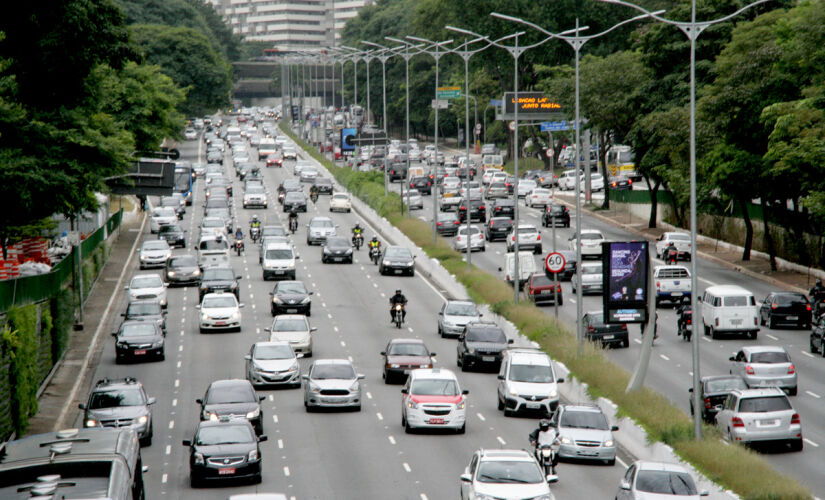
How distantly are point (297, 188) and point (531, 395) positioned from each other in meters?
61.7

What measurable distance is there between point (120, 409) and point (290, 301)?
1999 cm

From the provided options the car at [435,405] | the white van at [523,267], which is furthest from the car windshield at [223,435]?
the white van at [523,267]

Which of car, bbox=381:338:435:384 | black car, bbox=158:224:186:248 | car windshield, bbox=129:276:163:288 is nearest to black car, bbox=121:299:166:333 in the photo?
car windshield, bbox=129:276:163:288

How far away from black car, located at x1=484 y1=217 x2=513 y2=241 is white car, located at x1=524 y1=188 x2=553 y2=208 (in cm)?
1394

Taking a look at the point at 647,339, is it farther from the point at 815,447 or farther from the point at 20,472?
the point at 20,472

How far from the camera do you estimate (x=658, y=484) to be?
2222 centimetres

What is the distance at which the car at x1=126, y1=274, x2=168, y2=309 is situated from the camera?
5184 cm

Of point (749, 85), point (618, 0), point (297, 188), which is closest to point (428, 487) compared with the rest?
point (618, 0)

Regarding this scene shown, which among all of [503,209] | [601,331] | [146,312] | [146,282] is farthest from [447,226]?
[601,331]

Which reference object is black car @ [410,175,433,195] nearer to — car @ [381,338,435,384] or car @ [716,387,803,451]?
car @ [381,338,435,384]

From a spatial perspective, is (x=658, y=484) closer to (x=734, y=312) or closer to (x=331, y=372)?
(x=331, y=372)

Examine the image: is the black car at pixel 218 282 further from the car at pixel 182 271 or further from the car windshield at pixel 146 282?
the car at pixel 182 271

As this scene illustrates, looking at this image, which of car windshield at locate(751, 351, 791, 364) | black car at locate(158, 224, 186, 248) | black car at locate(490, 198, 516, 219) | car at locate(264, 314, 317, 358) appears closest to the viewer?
car windshield at locate(751, 351, 791, 364)

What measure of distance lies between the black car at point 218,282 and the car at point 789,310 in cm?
2161
